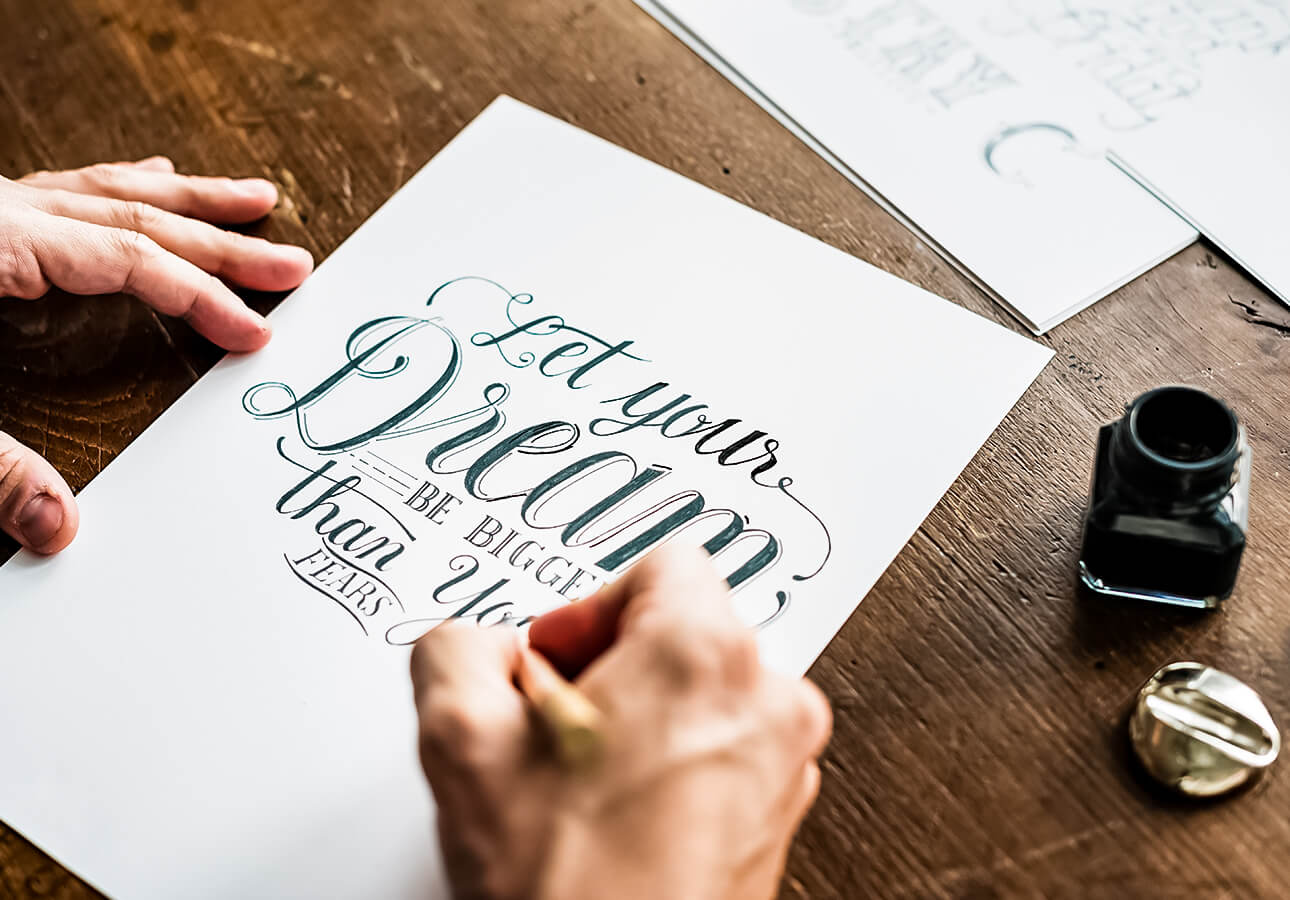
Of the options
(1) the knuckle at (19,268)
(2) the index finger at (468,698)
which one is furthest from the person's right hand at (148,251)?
(2) the index finger at (468,698)

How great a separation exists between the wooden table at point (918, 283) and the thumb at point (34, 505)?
0.09 feet

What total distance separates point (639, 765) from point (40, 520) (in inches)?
15.1

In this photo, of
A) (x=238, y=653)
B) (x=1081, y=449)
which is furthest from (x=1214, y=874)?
(x=238, y=653)

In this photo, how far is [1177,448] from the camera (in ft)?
1.68

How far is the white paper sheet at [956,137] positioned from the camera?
691 mm

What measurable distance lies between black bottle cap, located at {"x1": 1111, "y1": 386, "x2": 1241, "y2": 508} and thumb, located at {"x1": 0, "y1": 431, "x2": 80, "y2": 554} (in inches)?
21.0

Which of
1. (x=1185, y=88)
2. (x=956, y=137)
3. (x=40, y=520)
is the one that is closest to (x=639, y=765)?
(x=40, y=520)

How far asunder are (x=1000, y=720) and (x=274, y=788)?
0.34m

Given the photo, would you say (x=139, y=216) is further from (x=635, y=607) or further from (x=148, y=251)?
(x=635, y=607)

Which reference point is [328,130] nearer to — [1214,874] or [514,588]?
[514,588]

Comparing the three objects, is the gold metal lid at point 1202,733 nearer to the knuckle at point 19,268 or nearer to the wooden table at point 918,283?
the wooden table at point 918,283

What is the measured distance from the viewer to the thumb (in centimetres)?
61

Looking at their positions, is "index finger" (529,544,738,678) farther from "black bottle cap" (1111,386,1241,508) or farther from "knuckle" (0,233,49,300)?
"knuckle" (0,233,49,300)

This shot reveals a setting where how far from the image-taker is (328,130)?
2.62 feet
